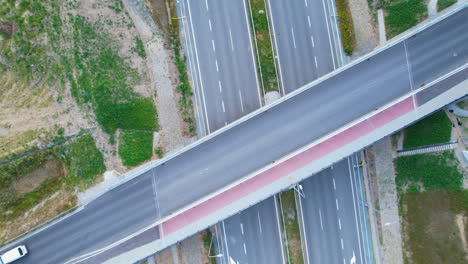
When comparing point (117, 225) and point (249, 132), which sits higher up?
point (249, 132)

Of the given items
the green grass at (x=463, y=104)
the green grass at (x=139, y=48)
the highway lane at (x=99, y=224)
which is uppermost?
the green grass at (x=139, y=48)

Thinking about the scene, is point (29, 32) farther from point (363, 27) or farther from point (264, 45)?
point (363, 27)

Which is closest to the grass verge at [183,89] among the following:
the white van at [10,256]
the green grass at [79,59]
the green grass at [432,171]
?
the green grass at [79,59]

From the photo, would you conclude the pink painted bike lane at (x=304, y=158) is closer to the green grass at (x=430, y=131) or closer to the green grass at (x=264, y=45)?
the green grass at (x=430, y=131)

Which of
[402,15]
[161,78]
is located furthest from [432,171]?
[161,78]

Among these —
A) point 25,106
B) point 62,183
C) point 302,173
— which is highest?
point 25,106

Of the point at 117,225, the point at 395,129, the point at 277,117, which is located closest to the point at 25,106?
the point at 117,225

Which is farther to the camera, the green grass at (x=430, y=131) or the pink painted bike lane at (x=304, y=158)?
the green grass at (x=430, y=131)

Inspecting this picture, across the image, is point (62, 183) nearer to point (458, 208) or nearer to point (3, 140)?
point (3, 140)
